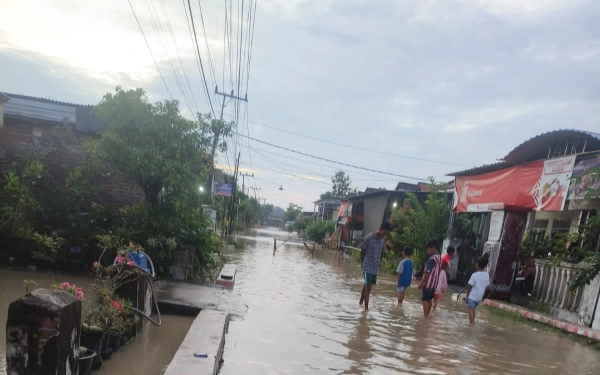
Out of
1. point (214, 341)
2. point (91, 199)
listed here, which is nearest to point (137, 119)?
point (91, 199)

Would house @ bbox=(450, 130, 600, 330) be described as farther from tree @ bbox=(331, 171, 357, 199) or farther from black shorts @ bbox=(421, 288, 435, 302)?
tree @ bbox=(331, 171, 357, 199)

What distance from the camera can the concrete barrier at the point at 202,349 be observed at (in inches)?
163

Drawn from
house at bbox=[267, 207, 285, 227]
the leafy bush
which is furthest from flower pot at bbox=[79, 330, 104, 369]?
house at bbox=[267, 207, 285, 227]

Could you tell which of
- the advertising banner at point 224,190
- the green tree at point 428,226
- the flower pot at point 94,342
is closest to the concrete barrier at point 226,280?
the flower pot at point 94,342

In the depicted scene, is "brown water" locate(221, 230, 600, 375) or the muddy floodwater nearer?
the muddy floodwater

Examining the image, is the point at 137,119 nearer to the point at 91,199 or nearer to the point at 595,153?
the point at 91,199

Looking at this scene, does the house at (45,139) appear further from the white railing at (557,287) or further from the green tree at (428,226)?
the green tree at (428,226)

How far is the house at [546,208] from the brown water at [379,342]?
4.03ft

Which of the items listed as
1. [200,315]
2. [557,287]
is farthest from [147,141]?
[557,287]

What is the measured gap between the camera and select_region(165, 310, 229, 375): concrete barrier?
4145 mm

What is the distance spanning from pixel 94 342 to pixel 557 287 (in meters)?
9.40

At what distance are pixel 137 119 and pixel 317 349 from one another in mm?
6343

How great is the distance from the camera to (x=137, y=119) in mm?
9789

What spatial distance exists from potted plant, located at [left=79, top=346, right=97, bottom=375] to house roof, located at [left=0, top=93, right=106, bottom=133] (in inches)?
310
